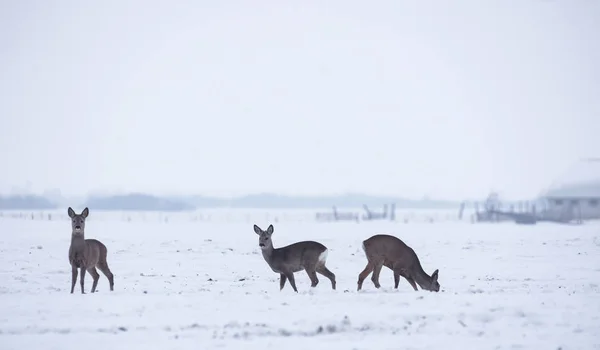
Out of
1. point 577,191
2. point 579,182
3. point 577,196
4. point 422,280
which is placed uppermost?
point 579,182

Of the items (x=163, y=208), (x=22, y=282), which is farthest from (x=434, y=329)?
(x=163, y=208)

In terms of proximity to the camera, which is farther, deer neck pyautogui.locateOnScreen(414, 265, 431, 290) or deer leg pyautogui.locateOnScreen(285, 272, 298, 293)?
deer neck pyautogui.locateOnScreen(414, 265, 431, 290)

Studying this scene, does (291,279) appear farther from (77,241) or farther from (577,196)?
(577,196)

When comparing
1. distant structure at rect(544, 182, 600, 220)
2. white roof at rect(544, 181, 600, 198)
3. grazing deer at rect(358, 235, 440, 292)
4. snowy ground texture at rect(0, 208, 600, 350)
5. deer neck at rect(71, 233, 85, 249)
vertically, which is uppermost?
white roof at rect(544, 181, 600, 198)

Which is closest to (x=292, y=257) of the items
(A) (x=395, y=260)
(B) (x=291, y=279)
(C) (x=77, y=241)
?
(B) (x=291, y=279)

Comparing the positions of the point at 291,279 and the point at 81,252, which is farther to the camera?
the point at 291,279

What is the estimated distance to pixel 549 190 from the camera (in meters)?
93.1

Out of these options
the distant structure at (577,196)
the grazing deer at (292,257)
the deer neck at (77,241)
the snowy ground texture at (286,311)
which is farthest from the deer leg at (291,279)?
the distant structure at (577,196)

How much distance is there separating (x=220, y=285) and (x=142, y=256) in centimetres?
947

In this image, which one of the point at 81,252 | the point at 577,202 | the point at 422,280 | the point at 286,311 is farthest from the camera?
the point at 577,202

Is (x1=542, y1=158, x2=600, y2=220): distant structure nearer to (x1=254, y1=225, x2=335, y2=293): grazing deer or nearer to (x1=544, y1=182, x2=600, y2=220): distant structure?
(x1=544, y1=182, x2=600, y2=220): distant structure

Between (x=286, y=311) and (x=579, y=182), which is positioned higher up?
(x=579, y=182)

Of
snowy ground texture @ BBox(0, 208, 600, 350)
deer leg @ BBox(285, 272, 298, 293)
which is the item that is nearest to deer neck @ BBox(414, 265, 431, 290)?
snowy ground texture @ BBox(0, 208, 600, 350)

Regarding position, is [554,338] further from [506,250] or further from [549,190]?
[549,190]
